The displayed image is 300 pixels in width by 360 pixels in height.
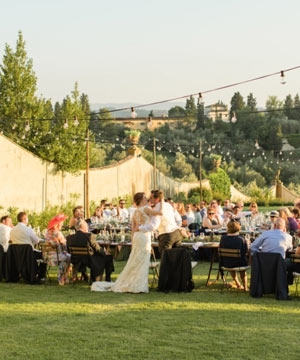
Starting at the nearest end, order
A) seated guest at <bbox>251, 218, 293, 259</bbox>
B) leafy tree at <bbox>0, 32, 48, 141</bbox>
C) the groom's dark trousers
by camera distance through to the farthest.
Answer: seated guest at <bbox>251, 218, 293, 259</bbox>
the groom's dark trousers
leafy tree at <bbox>0, 32, 48, 141</bbox>

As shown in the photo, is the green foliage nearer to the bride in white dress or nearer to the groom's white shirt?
the groom's white shirt

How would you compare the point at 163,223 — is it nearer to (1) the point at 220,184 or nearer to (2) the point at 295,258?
(2) the point at 295,258

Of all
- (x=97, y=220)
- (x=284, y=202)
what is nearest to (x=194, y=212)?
(x=97, y=220)

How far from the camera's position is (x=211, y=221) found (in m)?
16.4

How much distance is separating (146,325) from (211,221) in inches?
313

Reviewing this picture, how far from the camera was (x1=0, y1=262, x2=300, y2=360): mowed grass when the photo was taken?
A: 24.1 ft

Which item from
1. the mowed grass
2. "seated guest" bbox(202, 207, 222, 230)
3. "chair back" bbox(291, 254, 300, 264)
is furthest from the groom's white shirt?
"seated guest" bbox(202, 207, 222, 230)

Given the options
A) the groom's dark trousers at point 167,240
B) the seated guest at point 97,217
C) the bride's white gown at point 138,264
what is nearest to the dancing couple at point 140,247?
the bride's white gown at point 138,264

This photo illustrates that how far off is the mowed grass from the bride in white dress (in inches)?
10.7

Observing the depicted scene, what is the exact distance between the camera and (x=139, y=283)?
1144 cm

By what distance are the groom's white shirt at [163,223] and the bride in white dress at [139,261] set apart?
84mm

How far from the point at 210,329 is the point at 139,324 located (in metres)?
0.93

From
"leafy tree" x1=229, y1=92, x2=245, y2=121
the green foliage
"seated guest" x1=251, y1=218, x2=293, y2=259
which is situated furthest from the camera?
"leafy tree" x1=229, y1=92, x2=245, y2=121

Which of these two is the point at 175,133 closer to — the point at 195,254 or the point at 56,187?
the point at 56,187
